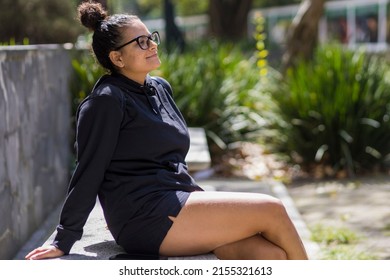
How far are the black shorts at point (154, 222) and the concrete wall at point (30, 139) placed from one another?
4.13ft

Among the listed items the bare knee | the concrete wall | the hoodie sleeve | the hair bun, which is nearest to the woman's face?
the hair bun

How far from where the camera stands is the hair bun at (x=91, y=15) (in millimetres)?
3271

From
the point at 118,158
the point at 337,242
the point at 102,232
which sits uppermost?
the point at 118,158

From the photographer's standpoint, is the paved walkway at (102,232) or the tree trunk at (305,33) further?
the tree trunk at (305,33)

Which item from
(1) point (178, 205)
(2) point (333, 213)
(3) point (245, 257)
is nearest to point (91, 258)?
(1) point (178, 205)

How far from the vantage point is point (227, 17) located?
19969 mm

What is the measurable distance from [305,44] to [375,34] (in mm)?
12836

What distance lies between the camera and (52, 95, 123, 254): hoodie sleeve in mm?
3051

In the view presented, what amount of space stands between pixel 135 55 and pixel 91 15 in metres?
0.25

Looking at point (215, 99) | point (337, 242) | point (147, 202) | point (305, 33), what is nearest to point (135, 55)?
point (147, 202)

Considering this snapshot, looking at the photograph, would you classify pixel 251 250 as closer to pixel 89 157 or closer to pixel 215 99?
pixel 89 157

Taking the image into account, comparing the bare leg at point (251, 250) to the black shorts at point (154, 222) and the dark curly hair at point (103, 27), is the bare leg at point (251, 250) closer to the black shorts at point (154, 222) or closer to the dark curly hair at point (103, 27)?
the black shorts at point (154, 222)

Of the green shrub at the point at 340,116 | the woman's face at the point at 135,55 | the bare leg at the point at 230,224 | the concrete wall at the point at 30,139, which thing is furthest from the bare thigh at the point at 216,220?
the green shrub at the point at 340,116

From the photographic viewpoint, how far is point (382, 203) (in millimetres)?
6449
